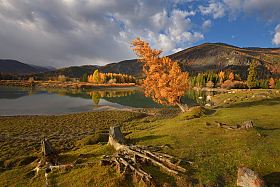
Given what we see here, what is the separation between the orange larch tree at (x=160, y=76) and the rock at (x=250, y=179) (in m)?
20.0

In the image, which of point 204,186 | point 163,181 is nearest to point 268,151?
point 204,186

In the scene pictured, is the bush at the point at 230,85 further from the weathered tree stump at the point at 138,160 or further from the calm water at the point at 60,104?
the weathered tree stump at the point at 138,160

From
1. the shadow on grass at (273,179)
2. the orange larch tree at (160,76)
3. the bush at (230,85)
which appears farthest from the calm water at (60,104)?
the bush at (230,85)

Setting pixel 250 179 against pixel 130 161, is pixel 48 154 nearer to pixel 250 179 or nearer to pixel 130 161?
pixel 130 161

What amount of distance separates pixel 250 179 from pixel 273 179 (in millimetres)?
1632

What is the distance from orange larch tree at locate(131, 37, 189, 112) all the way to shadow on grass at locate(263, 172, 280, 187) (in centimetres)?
1951

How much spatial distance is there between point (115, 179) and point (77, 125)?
23.0 meters

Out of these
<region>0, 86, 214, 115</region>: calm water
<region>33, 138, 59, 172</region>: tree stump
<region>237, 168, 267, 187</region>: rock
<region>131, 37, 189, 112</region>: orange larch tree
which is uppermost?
<region>131, 37, 189, 112</region>: orange larch tree

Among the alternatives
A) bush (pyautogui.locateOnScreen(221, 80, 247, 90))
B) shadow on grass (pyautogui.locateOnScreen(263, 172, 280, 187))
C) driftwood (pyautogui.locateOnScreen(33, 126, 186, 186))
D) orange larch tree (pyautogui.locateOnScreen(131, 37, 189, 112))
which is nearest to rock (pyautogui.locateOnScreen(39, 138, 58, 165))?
driftwood (pyautogui.locateOnScreen(33, 126, 186, 186))

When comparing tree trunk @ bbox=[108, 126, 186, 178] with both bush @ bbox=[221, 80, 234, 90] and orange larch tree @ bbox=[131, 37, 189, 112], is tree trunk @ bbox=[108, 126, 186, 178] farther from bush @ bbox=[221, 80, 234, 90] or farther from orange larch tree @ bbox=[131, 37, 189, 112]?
bush @ bbox=[221, 80, 234, 90]

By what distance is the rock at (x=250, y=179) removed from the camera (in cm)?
518

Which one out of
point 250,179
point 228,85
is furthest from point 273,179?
point 228,85

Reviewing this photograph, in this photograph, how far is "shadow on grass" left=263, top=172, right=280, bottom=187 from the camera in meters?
5.58

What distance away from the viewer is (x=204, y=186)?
5.58m
